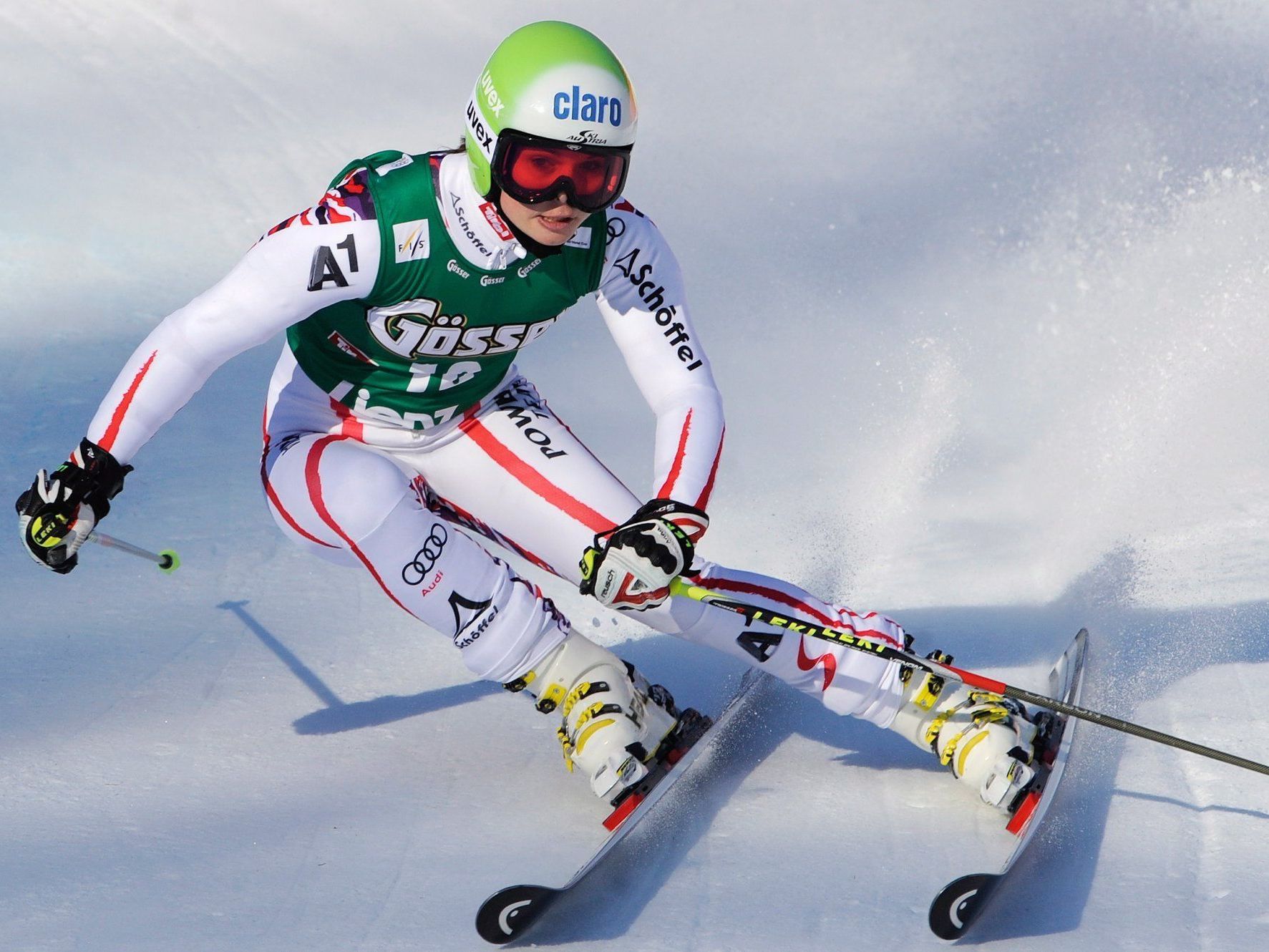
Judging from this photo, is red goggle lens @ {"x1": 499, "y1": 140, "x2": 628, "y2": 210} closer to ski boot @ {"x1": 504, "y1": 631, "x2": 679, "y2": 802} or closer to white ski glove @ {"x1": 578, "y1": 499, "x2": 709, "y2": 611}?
white ski glove @ {"x1": 578, "y1": 499, "x2": 709, "y2": 611}

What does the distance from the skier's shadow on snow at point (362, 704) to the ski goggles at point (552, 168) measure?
152 cm

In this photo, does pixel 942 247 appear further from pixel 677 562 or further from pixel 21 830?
pixel 21 830

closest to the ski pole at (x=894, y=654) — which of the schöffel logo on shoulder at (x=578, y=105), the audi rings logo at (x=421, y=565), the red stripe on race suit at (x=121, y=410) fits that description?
the audi rings logo at (x=421, y=565)

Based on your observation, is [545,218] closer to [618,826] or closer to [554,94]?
[554,94]

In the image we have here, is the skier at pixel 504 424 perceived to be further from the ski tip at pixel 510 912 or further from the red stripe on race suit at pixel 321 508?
the ski tip at pixel 510 912

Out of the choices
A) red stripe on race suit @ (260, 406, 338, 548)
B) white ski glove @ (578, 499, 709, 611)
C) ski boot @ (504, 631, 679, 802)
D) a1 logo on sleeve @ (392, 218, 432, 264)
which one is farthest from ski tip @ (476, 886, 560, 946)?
a1 logo on sleeve @ (392, 218, 432, 264)

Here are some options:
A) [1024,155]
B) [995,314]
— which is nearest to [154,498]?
[995,314]

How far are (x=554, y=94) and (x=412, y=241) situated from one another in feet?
1.39

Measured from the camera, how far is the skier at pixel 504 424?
9.00 ft

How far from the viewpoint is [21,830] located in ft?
9.80

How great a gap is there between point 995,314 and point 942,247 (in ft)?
2.58

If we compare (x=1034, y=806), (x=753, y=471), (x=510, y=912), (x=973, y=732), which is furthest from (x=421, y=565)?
(x=753, y=471)

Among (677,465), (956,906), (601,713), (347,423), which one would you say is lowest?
(956,906)

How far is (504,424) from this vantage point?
10.8 feet
